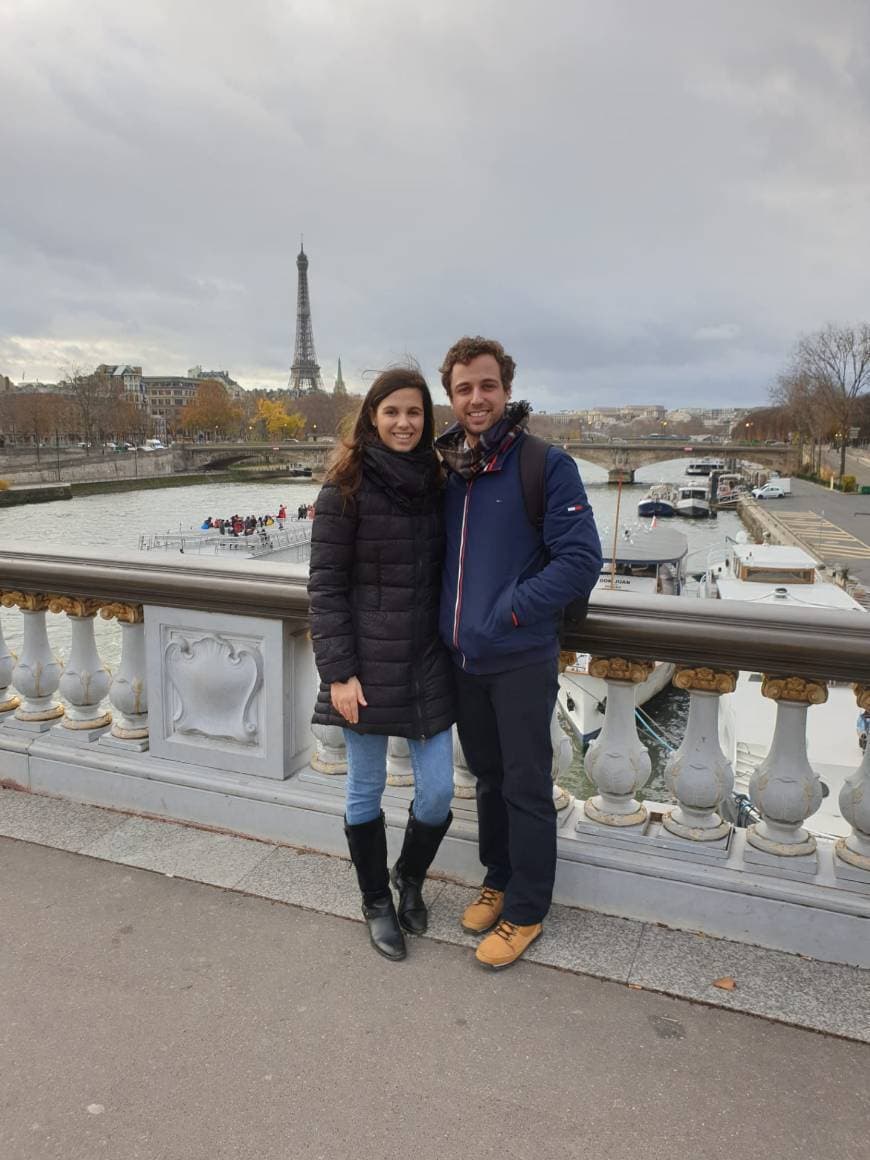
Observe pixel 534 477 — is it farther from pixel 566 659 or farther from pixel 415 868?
pixel 415 868

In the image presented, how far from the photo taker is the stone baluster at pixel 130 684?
10.5 ft

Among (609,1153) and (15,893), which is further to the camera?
(15,893)

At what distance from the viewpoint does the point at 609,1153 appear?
1.75 m

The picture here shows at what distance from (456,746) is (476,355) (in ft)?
4.27

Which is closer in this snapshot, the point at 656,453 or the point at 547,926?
the point at 547,926

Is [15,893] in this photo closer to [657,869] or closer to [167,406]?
[657,869]

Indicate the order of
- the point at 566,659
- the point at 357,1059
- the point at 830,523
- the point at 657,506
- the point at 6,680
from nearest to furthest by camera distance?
the point at 357,1059 < the point at 566,659 < the point at 6,680 < the point at 830,523 < the point at 657,506

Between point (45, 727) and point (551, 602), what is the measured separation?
7.67ft

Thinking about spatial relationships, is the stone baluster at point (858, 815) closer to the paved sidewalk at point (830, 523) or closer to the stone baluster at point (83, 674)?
the stone baluster at point (83, 674)

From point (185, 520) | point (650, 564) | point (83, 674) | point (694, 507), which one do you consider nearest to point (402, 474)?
point (83, 674)

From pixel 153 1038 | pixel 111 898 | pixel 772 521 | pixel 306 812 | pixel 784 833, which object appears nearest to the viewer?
pixel 153 1038

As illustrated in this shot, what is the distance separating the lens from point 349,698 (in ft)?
7.66

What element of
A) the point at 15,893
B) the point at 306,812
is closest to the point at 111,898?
the point at 15,893

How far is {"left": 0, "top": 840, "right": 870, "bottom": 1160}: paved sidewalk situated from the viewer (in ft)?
5.84
